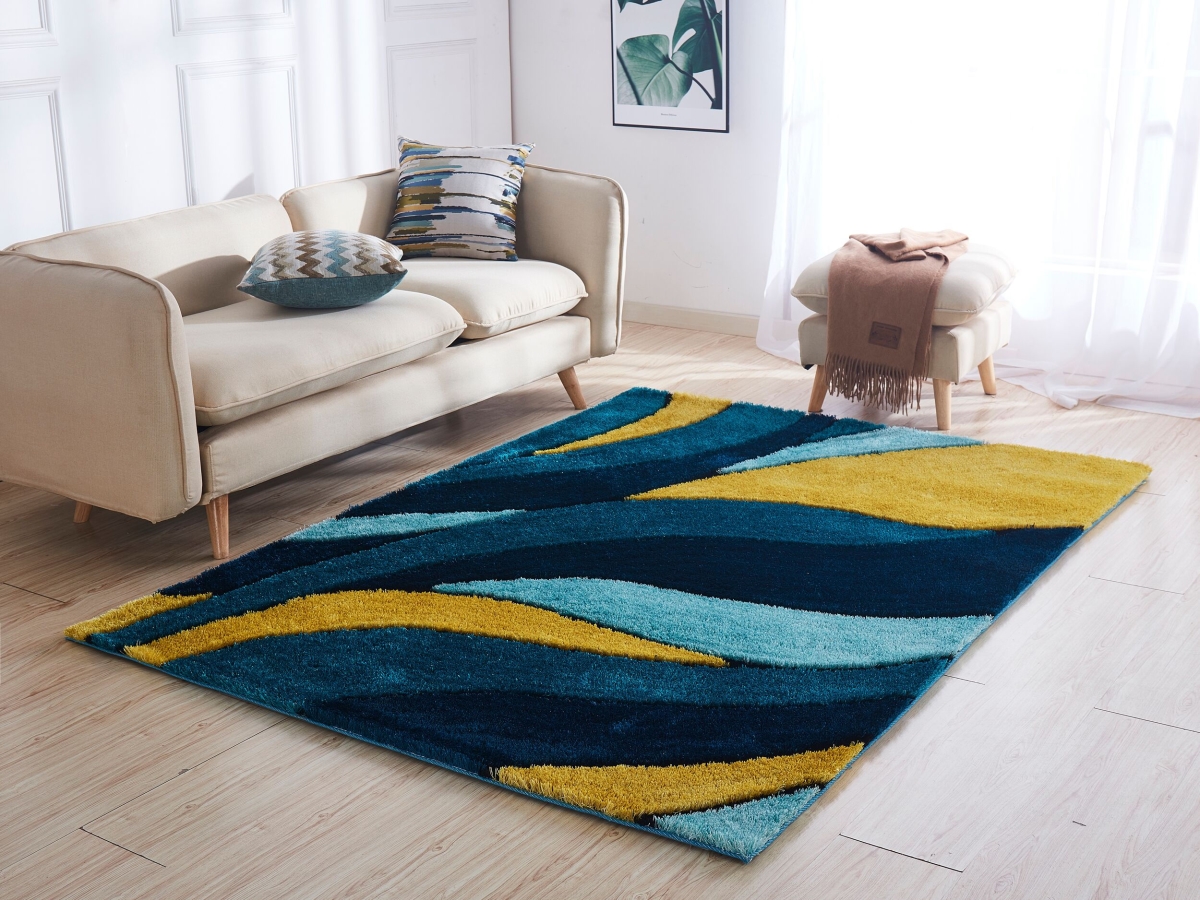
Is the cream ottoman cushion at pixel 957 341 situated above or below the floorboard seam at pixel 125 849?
above

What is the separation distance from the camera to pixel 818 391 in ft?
13.0

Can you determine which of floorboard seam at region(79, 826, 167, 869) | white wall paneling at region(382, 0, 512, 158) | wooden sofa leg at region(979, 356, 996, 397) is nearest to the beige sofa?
white wall paneling at region(382, 0, 512, 158)

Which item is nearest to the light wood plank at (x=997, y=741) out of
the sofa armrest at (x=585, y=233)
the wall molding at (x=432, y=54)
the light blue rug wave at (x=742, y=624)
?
the light blue rug wave at (x=742, y=624)

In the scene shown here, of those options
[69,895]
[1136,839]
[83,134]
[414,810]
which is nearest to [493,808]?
[414,810]

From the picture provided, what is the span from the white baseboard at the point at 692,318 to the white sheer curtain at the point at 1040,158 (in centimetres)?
36

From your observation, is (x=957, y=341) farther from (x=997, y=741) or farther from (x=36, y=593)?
(x=36, y=593)

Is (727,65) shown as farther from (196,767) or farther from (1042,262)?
(196,767)

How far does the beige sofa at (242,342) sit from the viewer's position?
280 centimetres

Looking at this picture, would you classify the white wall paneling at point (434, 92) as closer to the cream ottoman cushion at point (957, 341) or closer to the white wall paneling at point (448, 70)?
the white wall paneling at point (448, 70)

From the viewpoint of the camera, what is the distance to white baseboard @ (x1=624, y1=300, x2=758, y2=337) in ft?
16.6

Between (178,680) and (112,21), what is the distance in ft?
6.97

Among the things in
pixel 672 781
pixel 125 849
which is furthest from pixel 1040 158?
pixel 125 849

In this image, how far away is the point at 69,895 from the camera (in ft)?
6.07

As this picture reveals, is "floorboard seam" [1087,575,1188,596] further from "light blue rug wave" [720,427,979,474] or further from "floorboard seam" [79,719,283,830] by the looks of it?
"floorboard seam" [79,719,283,830]
